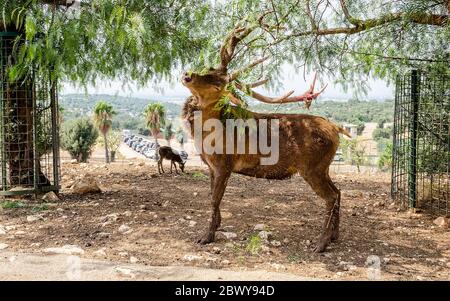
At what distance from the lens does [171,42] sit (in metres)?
7.57

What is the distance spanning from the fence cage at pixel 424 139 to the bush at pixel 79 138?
31743 mm

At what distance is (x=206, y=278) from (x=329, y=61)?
11.8ft

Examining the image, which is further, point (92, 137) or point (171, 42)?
point (92, 137)

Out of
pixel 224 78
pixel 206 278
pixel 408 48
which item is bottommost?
pixel 206 278

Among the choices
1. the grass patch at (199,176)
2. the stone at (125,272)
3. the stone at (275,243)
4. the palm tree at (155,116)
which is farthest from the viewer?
the palm tree at (155,116)

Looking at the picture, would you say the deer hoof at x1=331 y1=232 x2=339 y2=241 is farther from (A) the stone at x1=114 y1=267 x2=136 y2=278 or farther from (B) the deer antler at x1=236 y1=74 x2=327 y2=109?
(A) the stone at x1=114 y1=267 x2=136 y2=278

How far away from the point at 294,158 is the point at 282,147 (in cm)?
17

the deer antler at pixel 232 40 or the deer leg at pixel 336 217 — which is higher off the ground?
the deer antler at pixel 232 40

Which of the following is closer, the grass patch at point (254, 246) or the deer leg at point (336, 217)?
Answer: the grass patch at point (254, 246)

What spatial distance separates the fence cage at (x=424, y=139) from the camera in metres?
7.24

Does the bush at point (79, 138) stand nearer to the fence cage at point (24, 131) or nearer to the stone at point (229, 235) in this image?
the fence cage at point (24, 131)

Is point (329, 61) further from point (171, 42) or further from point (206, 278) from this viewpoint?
point (206, 278)

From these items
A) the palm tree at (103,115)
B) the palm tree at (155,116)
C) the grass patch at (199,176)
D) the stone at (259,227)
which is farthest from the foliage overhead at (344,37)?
the palm tree at (103,115)
